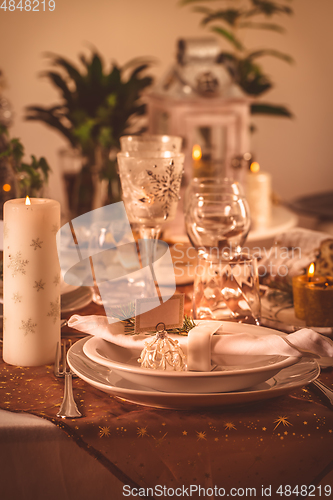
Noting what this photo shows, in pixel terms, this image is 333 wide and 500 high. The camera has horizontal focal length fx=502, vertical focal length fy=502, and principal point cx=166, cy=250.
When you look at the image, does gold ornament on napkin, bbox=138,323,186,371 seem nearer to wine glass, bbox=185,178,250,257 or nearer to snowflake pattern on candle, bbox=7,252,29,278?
snowflake pattern on candle, bbox=7,252,29,278

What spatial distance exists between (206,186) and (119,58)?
2.58 m

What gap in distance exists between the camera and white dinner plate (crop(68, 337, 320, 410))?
0.49 metres

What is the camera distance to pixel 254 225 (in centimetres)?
198

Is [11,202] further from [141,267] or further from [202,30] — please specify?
[202,30]

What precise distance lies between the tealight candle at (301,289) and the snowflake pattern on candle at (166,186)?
0.77ft

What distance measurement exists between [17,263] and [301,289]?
1.35ft

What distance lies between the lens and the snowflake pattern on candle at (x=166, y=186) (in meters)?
0.79

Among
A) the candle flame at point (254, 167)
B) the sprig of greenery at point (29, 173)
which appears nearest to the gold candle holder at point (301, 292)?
the sprig of greenery at point (29, 173)

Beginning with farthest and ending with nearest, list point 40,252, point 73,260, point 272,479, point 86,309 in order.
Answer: point 73,260 < point 86,309 < point 40,252 < point 272,479

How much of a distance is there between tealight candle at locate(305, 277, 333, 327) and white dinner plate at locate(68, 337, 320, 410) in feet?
0.58

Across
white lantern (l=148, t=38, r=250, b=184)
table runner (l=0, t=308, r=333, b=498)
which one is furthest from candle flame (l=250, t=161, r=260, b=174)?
table runner (l=0, t=308, r=333, b=498)

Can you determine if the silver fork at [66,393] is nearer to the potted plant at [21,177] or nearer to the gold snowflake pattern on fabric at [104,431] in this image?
the gold snowflake pattern on fabric at [104,431]

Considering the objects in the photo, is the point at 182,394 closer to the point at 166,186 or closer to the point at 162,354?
the point at 162,354

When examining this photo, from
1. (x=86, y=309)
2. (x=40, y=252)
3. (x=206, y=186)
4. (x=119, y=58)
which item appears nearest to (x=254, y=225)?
(x=206, y=186)
